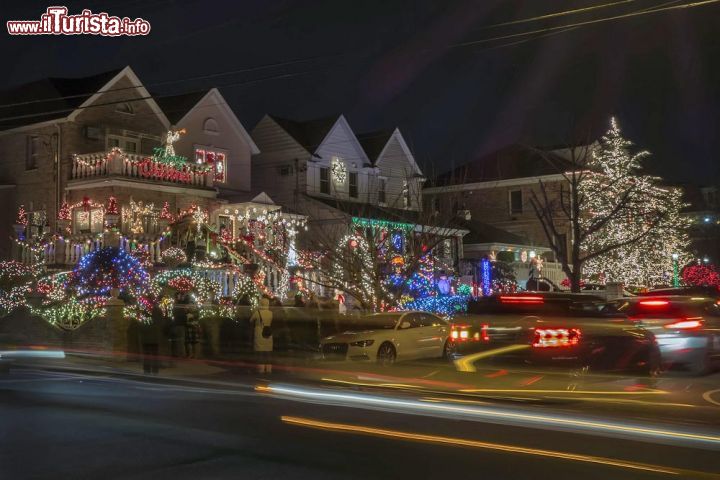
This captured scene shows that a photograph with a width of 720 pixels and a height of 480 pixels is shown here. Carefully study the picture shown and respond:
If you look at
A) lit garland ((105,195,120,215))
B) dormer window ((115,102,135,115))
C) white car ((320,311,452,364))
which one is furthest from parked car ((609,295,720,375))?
dormer window ((115,102,135,115))

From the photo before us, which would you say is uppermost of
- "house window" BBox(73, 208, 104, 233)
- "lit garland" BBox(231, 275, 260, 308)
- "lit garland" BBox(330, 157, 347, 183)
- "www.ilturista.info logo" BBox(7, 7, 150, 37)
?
"www.ilturista.info logo" BBox(7, 7, 150, 37)

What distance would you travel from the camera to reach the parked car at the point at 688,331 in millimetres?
15727

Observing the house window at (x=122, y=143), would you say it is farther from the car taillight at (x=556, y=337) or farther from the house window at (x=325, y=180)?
the car taillight at (x=556, y=337)

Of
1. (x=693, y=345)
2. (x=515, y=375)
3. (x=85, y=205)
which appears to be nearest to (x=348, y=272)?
(x=85, y=205)

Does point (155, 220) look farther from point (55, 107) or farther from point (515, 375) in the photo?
point (515, 375)

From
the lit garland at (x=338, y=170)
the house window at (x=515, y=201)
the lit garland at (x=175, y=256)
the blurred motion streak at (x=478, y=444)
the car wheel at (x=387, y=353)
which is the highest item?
the lit garland at (x=338, y=170)

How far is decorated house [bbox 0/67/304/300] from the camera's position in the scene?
26.1 metres

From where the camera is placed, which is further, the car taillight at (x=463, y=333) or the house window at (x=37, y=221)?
the house window at (x=37, y=221)

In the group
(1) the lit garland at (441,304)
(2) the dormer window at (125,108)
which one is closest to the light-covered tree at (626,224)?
(1) the lit garland at (441,304)

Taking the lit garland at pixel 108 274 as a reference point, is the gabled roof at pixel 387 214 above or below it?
above

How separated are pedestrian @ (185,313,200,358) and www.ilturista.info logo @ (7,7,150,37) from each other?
7398 mm

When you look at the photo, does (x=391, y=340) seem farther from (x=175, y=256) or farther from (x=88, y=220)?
(x=88, y=220)

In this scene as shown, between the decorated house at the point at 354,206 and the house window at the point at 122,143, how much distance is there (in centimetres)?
699

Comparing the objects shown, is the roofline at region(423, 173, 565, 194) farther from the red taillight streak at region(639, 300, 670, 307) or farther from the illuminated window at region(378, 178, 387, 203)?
the red taillight streak at region(639, 300, 670, 307)
